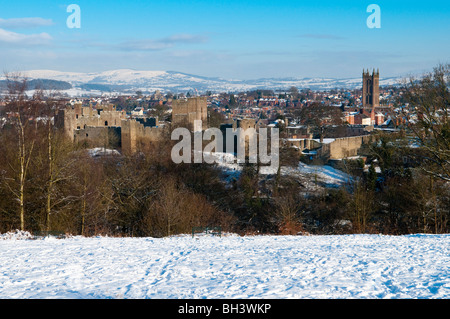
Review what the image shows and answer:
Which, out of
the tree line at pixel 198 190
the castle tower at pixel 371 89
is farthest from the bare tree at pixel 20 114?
the castle tower at pixel 371 89

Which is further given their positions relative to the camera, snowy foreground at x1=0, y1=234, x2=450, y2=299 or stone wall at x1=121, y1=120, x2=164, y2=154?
stone wall at x1=121, y1=120, x2=164, y2=154

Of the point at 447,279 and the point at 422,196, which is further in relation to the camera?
the point at 422,196

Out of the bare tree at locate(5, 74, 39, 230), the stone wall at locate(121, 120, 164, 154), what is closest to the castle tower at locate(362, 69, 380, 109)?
the stone wall at locate(121, 120, 164, 154)

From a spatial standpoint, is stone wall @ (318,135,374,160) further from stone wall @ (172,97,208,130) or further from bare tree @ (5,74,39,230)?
bare tree @ (5,74,39,230)

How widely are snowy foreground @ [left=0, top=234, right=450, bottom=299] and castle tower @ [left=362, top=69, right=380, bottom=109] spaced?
90.9 m

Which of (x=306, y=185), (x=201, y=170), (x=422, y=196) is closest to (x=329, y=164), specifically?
(x=306, y=185)

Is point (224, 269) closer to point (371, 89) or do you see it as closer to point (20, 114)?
point (20, 114)

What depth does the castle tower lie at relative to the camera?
96000mm

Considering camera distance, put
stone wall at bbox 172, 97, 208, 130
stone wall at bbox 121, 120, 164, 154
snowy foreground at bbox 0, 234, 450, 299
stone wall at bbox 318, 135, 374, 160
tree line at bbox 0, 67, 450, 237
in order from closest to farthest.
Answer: snowy foreground at bbox 0, 234, 450, 299 < tree line at bbox 0, 67, 450, 237 < stone wall at bbox 318, 135, 374, 160 < stone wall at bbox 121, 120, 164, 154 < stone wall at bbox 172, 97, 208, 130

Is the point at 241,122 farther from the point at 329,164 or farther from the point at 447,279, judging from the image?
the point at 447,279

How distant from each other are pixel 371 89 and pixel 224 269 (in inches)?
3810

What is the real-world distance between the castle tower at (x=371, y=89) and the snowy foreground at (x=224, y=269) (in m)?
90.9
